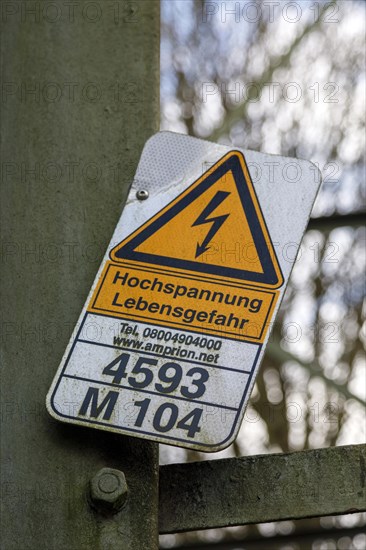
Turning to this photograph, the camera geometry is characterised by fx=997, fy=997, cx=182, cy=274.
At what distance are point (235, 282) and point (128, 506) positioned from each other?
1.05 ft

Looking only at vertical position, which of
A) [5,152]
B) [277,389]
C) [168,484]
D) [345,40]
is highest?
[5,152]

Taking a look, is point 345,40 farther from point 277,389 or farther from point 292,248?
point 292,248

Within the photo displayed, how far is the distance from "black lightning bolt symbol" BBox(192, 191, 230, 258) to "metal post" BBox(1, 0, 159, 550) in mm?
117

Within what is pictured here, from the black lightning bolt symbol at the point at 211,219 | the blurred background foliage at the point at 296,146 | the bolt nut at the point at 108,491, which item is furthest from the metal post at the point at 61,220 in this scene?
the blurred background foliage at the point at 296,146

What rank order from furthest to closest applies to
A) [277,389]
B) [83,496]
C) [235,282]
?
[277,389] → [235,282] → [83,496]

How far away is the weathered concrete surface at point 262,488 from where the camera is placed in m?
1.27

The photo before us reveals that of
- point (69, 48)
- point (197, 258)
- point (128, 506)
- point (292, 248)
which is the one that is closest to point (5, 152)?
point (69, 48)

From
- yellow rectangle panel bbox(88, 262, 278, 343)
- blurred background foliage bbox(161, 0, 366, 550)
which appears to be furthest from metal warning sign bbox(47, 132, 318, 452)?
blurred background foliage bbox(161, 0, 366, 550)

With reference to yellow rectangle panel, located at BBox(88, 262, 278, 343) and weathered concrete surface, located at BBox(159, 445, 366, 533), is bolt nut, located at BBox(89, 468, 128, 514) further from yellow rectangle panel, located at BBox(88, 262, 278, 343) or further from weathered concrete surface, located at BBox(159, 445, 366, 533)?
yellow rectangle panel, located at BBox(88, 262, 278, 343)

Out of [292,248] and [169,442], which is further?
[292,248]

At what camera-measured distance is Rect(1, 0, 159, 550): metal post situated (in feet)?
3.92

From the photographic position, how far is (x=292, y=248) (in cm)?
135

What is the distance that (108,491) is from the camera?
3.87 ft

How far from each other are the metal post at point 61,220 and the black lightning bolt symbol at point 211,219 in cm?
12
